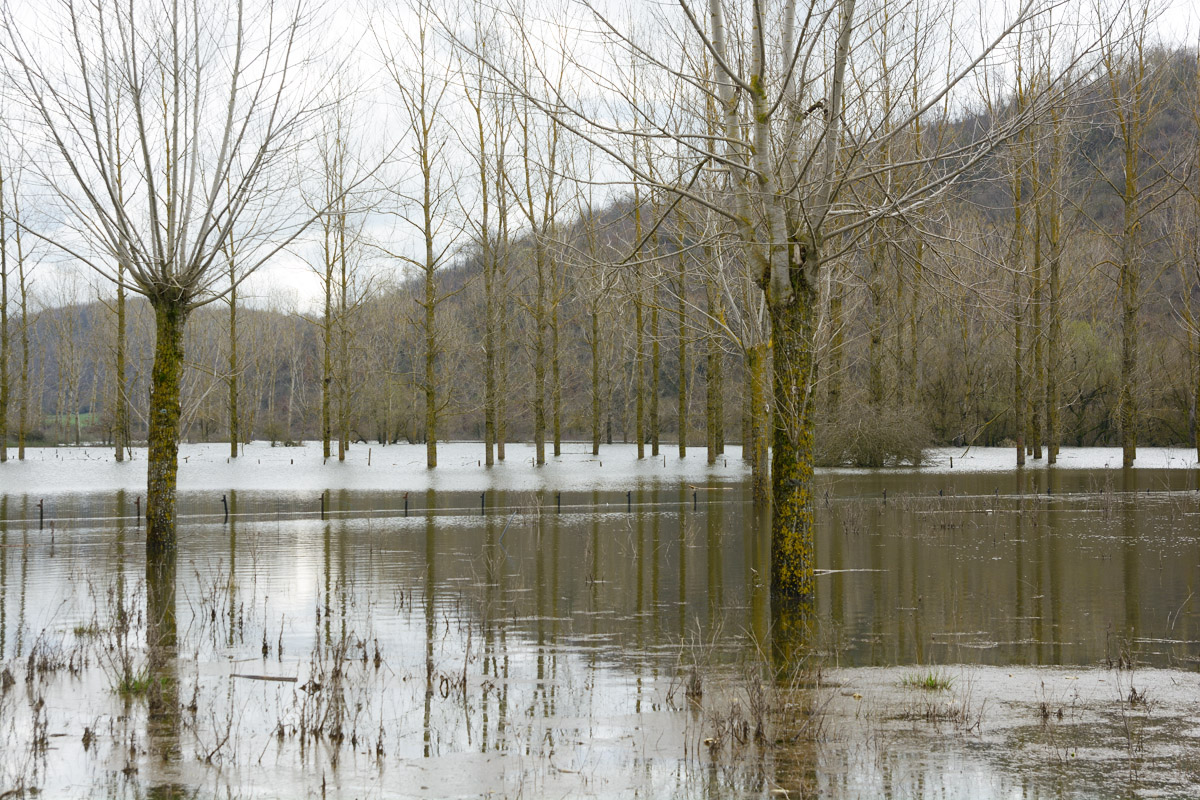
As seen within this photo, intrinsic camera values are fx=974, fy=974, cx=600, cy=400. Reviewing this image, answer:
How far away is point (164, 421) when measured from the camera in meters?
14.6

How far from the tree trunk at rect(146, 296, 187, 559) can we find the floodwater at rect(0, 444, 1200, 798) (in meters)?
0.62

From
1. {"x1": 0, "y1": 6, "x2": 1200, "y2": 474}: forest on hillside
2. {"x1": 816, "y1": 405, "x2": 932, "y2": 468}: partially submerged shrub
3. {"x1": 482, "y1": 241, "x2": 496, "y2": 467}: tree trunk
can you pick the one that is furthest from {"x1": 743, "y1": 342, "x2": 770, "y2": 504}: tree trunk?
{"x1": 482, "y1": 241, "x2": 496, "y2": 467}: tree trunk

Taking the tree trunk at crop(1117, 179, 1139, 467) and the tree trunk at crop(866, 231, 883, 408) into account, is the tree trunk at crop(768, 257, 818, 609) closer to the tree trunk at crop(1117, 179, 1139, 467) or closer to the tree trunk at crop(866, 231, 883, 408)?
the tree trunk at crop(866, 231, 883, 408)

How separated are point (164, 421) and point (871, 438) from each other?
28.4m

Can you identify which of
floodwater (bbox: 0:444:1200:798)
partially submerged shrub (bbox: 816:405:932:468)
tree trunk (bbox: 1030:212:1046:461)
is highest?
tree trunk (bbox: 1030:212:1046:461)

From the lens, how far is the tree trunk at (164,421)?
14562 mm

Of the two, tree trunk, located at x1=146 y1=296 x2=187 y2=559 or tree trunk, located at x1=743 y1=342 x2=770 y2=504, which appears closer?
tree trunk, located at x1=146 y1=296 x2=187 y2=559

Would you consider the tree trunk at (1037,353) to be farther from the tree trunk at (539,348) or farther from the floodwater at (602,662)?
the floodwater at (602,662)

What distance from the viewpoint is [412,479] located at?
36.0 m

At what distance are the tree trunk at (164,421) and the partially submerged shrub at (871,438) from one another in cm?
2668

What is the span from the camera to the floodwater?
543cm

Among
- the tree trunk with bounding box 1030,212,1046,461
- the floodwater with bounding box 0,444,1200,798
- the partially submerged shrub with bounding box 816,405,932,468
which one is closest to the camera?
the floodwater with bounding box 0,444,1200,798

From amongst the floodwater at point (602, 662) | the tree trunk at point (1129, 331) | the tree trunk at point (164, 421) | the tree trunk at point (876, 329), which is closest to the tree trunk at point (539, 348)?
the tree trunk at point (876, 329)

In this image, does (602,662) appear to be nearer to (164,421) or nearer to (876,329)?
(164,421)
